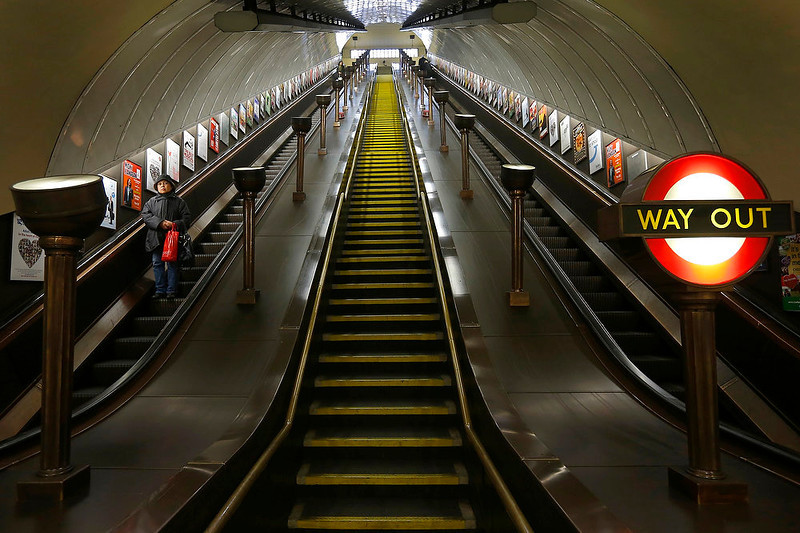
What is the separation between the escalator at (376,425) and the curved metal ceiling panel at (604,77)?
11.6 feet

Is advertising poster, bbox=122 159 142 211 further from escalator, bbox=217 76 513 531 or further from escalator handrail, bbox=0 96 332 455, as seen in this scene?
escalator, bbox=217 76 513 531

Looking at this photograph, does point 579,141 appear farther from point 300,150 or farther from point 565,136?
point 300,150

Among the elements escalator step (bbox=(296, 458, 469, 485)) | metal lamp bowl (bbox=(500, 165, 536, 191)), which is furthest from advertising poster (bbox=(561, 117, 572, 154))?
escalator step (bbox=(296, 458, 469, 485))

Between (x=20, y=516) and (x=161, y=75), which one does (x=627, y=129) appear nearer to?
(x=161, y=75)

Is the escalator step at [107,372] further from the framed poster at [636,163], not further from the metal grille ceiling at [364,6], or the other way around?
the metal grille ceiling at [364,6]

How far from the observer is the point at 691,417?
175 centimetres

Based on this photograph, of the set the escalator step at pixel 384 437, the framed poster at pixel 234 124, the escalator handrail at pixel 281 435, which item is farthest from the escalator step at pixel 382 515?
the framed poster at pixel 234 124

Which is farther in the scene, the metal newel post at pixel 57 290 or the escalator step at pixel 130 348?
the escalator step at pixel 130 348

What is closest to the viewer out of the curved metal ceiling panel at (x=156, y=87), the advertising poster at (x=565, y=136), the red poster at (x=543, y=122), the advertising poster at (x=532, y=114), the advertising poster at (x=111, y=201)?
the curved metal ceiling panel at (x=156, y=87)

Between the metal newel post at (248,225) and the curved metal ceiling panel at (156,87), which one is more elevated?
the curved metal ceiling panel at (156,87)

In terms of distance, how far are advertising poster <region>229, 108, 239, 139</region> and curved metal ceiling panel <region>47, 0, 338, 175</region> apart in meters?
0.26

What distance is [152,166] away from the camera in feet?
24.6

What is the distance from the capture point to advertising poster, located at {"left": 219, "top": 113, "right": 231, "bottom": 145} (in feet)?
36.5

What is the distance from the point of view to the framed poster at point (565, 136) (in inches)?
396
